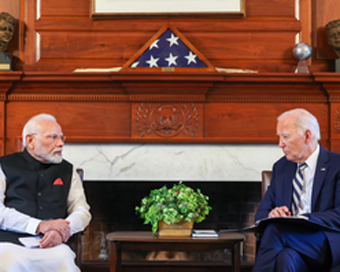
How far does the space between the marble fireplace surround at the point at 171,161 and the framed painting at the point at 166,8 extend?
107 cm

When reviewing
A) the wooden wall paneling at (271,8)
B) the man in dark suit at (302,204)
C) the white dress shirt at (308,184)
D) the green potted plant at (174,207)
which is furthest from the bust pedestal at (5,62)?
the white dress shirt at (308,184)

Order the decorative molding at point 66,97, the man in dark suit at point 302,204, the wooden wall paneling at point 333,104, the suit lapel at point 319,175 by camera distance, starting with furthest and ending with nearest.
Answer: the decorative molding at point 66,97 < the wooden wall paneling at point 333,104 < the suit lapel at point 319,175 < the man in dark suit at point 302,204

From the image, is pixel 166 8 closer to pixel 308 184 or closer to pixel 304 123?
pixel 304 123

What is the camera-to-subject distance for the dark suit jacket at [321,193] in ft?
8.14

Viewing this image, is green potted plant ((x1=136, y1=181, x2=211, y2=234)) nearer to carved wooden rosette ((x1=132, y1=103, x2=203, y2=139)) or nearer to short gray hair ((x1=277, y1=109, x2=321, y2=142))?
short gray hair ((x1=277, y1=109, x2=321, y2=142))

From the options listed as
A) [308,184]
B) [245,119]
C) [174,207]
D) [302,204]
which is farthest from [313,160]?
[245,119]

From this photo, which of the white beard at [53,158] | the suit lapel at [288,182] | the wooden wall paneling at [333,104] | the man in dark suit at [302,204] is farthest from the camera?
the wooden wall paneling at [333,104]

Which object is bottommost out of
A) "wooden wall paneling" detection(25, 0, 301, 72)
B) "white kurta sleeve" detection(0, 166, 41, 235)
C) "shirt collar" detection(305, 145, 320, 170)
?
"white kurta sleeve" detection(0, 166, 41, 235)

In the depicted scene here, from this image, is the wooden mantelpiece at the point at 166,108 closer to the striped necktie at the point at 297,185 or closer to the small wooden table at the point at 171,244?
the striped necktie at the point at 297,185

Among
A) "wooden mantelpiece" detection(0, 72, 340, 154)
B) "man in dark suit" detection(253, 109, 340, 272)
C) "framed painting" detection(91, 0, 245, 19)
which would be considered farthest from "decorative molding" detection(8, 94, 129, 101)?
"man in dark suit" detection(253, 109, 340, 272)

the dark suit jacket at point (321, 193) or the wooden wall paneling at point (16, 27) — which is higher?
the wooden wall paneling at point (16, 27)

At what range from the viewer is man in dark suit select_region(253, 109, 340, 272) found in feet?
7.91

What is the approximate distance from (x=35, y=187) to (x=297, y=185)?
1.53 metres

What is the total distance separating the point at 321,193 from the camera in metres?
2.69
